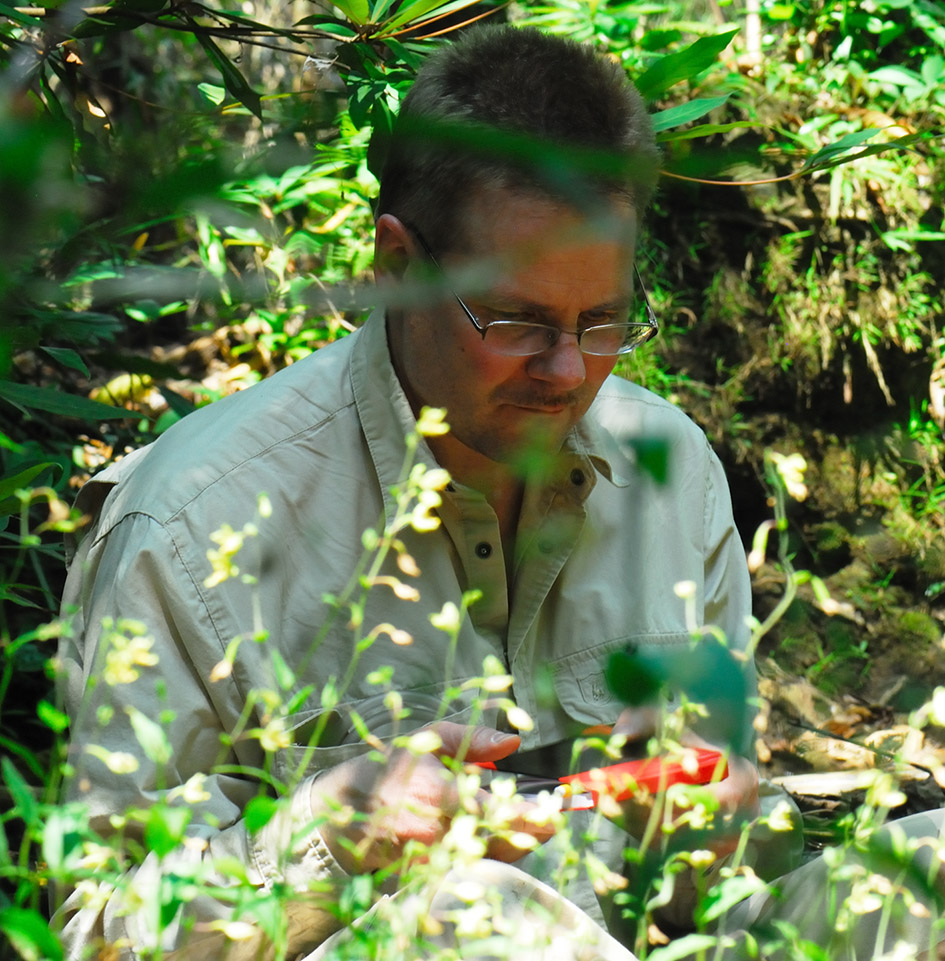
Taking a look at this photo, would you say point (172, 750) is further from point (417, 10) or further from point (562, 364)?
point (417, 10)

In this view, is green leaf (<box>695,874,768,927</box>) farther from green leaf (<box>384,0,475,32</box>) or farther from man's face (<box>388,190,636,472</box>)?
green leaf (<box>384,0,475,32</box>)

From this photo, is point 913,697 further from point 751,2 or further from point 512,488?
point 751,2

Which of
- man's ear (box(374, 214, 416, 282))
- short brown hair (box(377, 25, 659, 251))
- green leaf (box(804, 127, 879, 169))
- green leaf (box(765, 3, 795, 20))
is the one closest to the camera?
green leaf (box(804, 127, 879, 169))

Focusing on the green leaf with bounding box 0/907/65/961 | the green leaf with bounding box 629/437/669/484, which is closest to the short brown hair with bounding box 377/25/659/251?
the green leaf with bounding box 629/437/669/484

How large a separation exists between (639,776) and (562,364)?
616mm

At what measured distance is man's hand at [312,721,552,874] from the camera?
1105 millimetres

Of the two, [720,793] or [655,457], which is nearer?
[655,457]

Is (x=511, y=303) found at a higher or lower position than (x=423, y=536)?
higher

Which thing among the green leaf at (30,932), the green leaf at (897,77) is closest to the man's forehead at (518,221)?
the green leaf at (30,932)

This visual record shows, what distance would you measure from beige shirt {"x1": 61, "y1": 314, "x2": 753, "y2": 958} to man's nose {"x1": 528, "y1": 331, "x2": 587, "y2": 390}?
15cm

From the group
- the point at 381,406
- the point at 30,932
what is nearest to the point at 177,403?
the point at 381,406

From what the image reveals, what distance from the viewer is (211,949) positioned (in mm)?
1320

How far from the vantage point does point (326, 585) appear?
5.28ft

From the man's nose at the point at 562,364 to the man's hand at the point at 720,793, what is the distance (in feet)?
1.45
